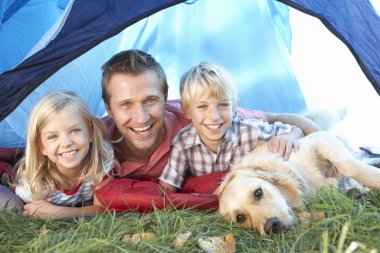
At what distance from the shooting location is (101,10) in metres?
3.28

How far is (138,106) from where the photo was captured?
324 centimetres

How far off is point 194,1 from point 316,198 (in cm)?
225

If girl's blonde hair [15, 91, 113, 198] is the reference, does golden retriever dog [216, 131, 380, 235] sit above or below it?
below

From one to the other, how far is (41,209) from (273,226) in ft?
5.15

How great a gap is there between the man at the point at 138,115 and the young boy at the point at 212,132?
13 centimetres

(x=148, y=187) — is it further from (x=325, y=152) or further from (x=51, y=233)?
(x=325, y=152)

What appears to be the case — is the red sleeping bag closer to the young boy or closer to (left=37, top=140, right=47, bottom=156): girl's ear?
the young boy

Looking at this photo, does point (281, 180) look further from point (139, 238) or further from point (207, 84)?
point (139, 238)

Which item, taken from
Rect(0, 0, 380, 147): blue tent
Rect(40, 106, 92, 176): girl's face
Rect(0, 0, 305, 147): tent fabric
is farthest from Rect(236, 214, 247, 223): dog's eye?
Rect(0, 0, 305, 147): tent fabric

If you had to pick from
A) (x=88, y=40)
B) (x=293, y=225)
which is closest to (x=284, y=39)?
(x=88, y=40)

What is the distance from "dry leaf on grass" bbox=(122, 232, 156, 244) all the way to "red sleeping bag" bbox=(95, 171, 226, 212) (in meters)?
0.47

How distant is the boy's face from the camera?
10.4 ft

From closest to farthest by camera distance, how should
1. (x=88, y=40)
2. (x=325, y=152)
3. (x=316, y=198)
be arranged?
(x=316, y=198) → (x=325, y=152) → (x=88, y=40)

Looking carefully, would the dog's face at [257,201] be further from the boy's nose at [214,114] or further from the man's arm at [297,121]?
the man's arm at [297,121]
